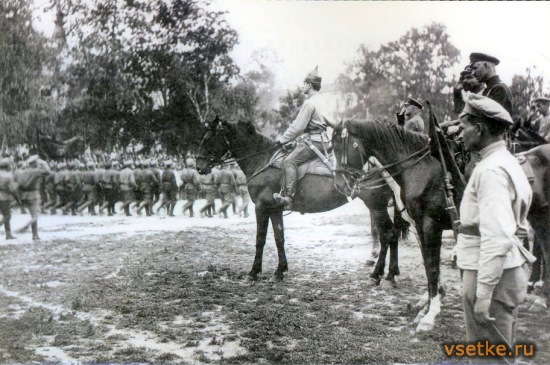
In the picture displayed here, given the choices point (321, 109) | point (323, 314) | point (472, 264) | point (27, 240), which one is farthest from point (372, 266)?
point (27, 240)

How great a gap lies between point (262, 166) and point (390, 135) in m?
2.22

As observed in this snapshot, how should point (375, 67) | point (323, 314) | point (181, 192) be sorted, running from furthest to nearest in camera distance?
point (181, 192) < point (375, 67) < point (323, 314)

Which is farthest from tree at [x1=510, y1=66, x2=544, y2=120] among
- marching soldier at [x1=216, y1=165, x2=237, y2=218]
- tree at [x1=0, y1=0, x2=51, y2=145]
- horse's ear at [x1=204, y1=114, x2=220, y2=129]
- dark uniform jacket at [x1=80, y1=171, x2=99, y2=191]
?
dark uniform jacket at [x1=80, y1=171, x2=99, y2=191]

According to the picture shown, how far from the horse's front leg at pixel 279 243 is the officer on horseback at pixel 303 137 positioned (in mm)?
216

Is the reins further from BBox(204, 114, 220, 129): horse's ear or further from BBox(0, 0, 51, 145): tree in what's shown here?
BBox(0, 0, 51, 145): tree

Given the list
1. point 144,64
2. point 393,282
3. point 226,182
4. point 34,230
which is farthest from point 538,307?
point 226,182

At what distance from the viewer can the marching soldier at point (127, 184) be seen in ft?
30.1

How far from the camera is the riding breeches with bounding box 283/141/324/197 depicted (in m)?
6.51

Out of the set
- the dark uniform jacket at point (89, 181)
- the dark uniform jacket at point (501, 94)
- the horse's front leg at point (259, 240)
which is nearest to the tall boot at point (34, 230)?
the horse's front leg at point (259, 240)

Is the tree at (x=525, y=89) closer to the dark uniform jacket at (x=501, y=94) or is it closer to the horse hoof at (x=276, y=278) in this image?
the dark uniform jacket at (x=501, y=94)

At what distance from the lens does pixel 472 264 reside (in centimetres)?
282

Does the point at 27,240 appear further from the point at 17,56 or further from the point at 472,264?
the point at 472,264

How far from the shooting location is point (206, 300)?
5.25 m

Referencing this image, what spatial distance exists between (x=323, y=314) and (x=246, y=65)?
3218 mm
